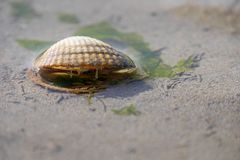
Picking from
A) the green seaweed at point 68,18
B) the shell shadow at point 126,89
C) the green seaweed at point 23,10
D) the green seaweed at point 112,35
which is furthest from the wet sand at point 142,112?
the green seaweed at point 23,10

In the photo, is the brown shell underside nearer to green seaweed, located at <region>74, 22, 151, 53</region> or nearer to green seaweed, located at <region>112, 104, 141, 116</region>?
green seaweed, located at <region>112, 104, 141, 116</region>

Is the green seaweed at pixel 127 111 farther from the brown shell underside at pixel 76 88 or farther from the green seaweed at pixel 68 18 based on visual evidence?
the green seaweed at pixel 68 18

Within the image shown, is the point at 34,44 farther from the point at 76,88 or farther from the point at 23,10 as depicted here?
the point at 76,88

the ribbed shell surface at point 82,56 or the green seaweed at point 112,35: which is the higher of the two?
the green seaweed at point 112,35

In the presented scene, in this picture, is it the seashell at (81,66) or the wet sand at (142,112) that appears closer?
the wet sand at (142,112)

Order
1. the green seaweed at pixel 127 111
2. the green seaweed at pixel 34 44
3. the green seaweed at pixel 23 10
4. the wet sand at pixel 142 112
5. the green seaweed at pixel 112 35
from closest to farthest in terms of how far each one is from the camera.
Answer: the wet sand at pixel 142 112 → the green seaweed at pixel 127 111 → the green seaweed at pixel 34 44 → the green seaweed at pixel 112 35 → the green seaweed at pixel 23 10

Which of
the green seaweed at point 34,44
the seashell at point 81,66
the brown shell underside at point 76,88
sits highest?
the green seaweed at point 34,44

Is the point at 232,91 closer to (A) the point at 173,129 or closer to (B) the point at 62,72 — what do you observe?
(A) the point at 173,129
